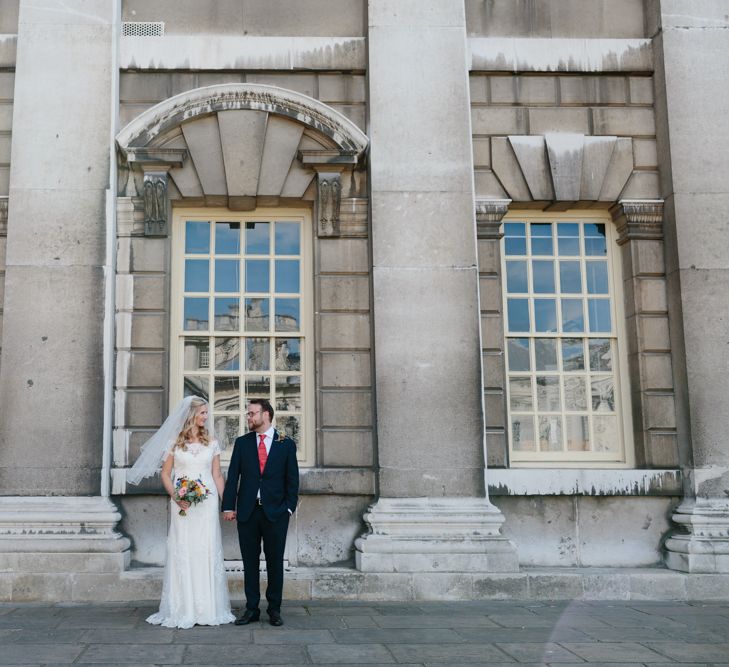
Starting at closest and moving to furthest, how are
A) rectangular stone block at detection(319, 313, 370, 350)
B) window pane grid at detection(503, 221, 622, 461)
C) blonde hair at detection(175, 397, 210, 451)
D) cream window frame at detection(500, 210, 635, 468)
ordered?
blonde hair at detection(175, 397, 210, 451) < rectangular stone block at detection(319, 313, 370, 350) < cream window frame at detection(500, 210, 635, 468) < window pane grid at detection(503, 221, 622, 461)

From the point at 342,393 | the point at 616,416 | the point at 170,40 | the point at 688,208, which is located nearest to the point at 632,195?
the point at 688,208

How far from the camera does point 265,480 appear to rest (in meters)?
7.81

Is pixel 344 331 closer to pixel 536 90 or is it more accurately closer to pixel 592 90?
pixel 536 90

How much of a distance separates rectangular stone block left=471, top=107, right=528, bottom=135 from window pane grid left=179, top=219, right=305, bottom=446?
2407 millimetres

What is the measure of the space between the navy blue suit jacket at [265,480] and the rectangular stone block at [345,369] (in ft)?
5.73

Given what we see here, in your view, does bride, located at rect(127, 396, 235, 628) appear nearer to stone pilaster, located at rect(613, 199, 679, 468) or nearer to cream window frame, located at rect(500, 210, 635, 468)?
cream window frame, located at rect(500, 210, 635, 468)

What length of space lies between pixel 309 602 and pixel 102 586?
2.07m

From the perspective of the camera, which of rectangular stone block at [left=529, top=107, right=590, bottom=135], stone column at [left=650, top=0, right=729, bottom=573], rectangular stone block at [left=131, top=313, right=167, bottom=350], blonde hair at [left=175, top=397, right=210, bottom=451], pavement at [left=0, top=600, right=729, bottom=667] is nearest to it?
pavement at [left=0, top=600, right=729, bottom=667]

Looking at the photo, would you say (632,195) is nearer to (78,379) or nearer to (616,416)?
(616,416)

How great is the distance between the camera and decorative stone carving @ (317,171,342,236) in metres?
9.89

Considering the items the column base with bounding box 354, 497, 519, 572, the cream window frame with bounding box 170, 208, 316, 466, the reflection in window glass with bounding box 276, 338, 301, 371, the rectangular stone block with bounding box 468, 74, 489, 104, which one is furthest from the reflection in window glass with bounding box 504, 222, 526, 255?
the column base with bounding box 354, 497, 519, 572

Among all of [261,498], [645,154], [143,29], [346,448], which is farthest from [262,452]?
[645,154]

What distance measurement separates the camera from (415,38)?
10062 millimetres

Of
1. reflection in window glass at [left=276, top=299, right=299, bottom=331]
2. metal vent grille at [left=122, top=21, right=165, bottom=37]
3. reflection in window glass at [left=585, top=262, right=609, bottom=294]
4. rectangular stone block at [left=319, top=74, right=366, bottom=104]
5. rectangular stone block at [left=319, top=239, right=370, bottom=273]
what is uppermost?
metal vent grille at [left=122, top=21, right=165, bottom=37]
